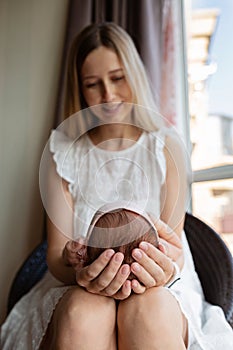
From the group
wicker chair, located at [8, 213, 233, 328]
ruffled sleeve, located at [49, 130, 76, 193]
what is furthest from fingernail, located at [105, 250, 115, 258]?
ruffled sleeve, located at [49, 130, 76, 193]

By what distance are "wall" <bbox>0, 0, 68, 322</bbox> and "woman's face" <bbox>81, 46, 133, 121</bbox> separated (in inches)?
20.4

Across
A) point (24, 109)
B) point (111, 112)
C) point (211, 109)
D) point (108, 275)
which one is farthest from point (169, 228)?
point (24, 109)

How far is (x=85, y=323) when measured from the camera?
73 centimetres

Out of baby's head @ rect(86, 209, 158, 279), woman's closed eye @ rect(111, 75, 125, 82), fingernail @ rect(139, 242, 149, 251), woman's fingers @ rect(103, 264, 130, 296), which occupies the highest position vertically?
woman's closed eye @ rect(111, 75, 125, 82)

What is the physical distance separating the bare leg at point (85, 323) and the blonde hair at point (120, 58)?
1.68 ft

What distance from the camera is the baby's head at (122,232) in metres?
0.73

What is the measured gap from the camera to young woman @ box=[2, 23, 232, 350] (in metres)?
0.73

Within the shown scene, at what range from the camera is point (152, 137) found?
1.19 meters

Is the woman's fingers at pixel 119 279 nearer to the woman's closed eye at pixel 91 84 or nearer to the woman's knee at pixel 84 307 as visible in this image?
the woman's knee at pixel 84 307

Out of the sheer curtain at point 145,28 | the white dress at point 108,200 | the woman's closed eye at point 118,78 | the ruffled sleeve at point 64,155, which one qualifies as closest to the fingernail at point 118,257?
the white dress at point 108,200

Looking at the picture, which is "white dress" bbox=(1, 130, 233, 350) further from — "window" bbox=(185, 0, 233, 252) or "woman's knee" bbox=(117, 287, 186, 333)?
"window" bbox=(185, 0, 233, 252)

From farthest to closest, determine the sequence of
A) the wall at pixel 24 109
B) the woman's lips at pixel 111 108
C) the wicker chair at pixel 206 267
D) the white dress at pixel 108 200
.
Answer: the wall at pixel 24 109 → the woman's lips at pixel 111 108 → the wicker chair at pixel 206 267 → the white dress at pixel 108 200

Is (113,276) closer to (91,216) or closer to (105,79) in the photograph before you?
(91,216)

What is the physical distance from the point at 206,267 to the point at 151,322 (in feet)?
1.36
